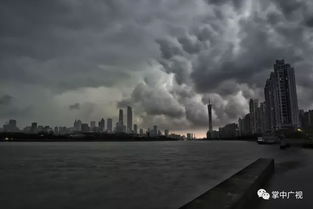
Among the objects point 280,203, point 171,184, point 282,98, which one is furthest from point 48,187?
point 282,98

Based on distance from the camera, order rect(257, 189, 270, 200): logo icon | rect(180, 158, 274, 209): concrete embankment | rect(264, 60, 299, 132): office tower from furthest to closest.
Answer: rect(264, 60, 299, 132): office tower, rect(257, 189, 270, 200): logo icon, rect(180, 158, 274, 209): concrete embankment

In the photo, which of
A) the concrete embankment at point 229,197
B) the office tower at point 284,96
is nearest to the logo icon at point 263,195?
the concrete embankment at point 229,197

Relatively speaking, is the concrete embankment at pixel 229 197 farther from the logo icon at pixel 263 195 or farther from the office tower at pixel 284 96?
the office tower at pixel 284 96

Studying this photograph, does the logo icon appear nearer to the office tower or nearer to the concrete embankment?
the concrete embankment

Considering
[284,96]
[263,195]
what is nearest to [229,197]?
[263,195]

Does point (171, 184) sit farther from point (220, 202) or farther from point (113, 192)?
point (220, 202)

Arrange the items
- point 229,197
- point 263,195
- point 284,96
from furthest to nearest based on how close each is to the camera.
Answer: point 284,96 → point 263,195 → point 229,197

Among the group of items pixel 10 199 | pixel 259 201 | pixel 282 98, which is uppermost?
pixel 282 98

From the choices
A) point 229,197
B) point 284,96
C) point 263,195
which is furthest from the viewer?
point 284,96

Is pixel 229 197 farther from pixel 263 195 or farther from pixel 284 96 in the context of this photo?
pixel 284 96

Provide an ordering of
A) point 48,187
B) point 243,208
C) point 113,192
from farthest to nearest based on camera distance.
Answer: point 48,187
point 113,192
point 243,208

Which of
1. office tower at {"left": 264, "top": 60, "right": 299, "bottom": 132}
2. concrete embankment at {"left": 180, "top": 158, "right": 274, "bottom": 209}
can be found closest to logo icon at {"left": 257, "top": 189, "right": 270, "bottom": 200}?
concrete embankment at {"left": 180, "top": 158, "right": 274, "bottom": 209}
